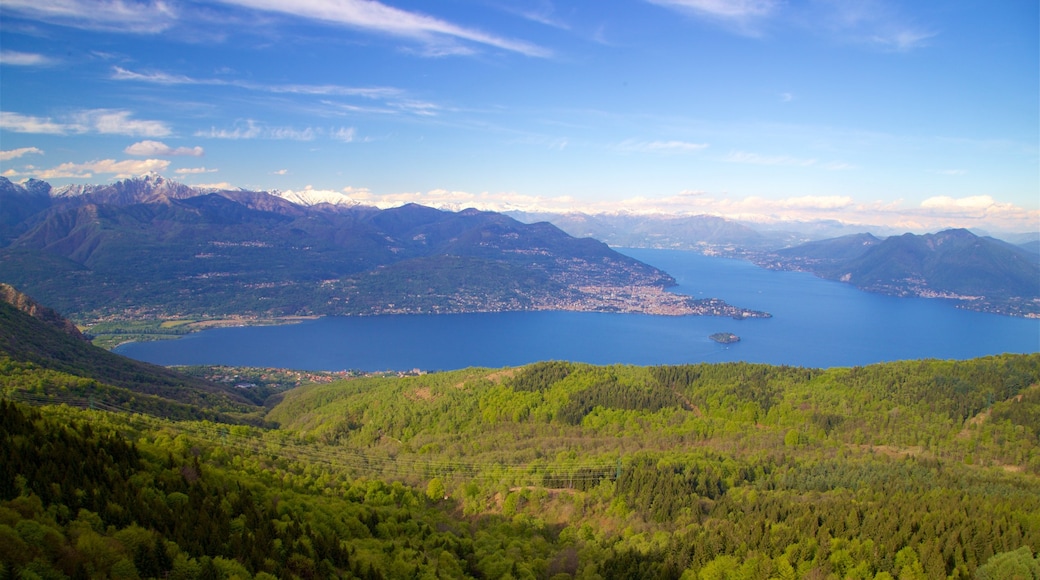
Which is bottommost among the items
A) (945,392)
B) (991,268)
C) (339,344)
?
(339,344)

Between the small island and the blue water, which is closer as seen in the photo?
the blue water

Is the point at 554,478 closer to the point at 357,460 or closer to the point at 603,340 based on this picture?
the point at 357,460

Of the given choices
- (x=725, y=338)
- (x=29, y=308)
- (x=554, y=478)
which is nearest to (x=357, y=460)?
(x=554, y=478)

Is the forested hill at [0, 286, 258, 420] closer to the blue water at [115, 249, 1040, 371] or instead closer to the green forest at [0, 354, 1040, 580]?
the green forest at [0, 354, 1040, 580]

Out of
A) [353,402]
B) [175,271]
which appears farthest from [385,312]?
[353,402]

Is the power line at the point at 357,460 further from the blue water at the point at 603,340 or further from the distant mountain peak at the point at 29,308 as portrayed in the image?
the blue water at the point at 603,340

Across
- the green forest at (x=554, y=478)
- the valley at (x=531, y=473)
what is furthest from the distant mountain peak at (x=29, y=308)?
the green forest at (x=554, y=478)

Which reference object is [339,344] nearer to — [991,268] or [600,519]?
[600,519]

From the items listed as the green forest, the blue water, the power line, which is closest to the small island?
the blue water
